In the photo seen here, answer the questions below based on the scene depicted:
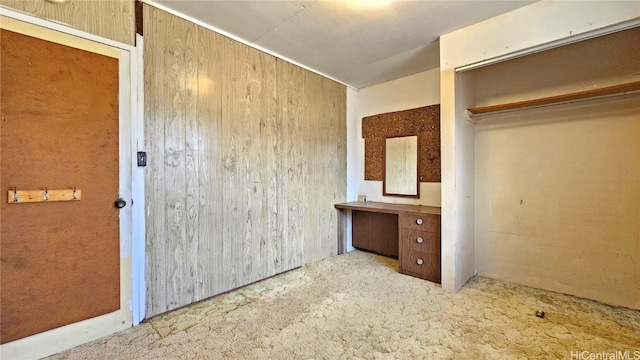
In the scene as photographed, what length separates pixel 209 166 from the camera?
2299 mm

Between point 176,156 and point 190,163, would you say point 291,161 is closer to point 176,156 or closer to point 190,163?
point 190,163

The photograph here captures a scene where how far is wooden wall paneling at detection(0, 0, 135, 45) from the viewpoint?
1.54m

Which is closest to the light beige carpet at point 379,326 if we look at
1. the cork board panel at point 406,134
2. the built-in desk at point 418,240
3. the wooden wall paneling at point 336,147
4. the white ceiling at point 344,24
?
the built-in desk at point 418,240

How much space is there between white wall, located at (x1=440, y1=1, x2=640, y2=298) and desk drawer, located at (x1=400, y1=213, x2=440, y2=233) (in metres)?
0.16

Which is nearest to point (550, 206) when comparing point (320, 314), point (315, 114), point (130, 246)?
point (320, 314)

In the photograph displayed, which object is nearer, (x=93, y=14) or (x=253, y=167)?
(x=93, y=14)

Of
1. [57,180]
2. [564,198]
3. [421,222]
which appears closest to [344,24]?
[421,222]

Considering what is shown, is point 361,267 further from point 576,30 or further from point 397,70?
point 576,30

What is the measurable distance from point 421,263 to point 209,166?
90.6 inches

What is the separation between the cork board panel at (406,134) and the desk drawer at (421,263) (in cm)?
94

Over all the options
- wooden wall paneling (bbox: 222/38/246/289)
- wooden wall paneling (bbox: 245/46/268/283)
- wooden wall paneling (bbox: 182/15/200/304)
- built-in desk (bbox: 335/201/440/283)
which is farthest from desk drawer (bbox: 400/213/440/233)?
wooden wall paneling (bbox: 182/15/200/304)

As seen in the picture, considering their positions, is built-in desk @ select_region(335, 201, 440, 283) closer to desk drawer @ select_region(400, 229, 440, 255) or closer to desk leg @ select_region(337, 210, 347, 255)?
desk drawer @ select_region(400, 229, 440, 255)

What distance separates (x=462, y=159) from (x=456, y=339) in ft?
5.17

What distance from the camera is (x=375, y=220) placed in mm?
3621
